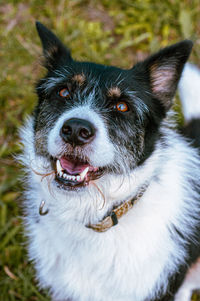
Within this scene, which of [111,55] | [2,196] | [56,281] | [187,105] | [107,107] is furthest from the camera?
[111,55]

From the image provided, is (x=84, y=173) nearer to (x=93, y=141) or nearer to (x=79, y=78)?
(x=93, y=141)

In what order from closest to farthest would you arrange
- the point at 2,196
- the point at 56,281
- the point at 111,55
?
1. the point at 56,281
2. the point at 2,196
3. the point at 111,55

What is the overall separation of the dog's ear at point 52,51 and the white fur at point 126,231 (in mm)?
565

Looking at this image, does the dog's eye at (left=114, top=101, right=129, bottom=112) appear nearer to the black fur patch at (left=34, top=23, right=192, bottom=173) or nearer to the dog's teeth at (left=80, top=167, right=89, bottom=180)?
the black fur patch at (left=34, top=23, right=192, bottom=173)

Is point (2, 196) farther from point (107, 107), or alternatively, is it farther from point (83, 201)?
point (107, 107)

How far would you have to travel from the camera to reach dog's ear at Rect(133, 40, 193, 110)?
2423mm

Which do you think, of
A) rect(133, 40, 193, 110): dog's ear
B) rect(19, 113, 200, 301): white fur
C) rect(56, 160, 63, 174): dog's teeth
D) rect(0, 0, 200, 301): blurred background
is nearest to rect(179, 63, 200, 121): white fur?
rect(19, 113, 200, 301): white fur

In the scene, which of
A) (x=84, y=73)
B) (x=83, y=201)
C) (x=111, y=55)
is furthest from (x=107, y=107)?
(x=111, y=55)

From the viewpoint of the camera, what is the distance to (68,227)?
2645 millimetres

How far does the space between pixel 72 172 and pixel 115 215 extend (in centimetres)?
48

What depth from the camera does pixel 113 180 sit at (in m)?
2.45

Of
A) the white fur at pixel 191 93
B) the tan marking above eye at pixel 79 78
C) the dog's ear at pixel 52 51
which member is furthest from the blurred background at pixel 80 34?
the tan marking above eye at pixel 79 78

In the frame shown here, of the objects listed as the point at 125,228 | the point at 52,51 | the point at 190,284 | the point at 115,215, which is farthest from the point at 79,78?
the point at 190,284

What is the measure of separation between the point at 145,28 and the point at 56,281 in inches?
152
